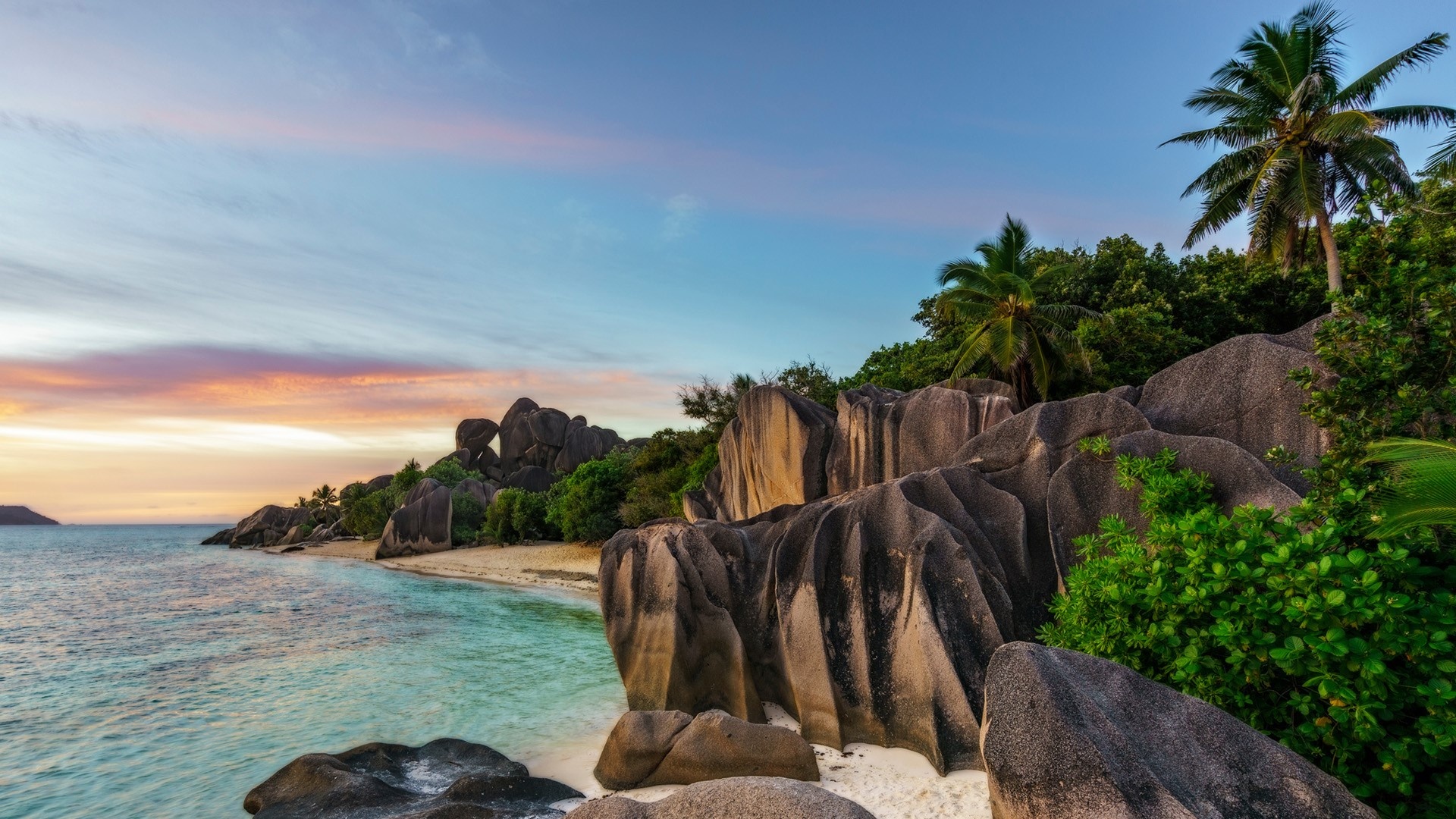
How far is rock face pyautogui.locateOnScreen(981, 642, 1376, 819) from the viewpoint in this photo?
4.00 metres

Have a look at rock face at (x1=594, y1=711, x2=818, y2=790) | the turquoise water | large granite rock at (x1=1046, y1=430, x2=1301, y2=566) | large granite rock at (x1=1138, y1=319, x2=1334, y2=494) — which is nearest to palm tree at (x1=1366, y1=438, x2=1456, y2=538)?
large granite rock at (x1=1046, y1=430, x2=1301, y2=566)

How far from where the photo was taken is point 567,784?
769cm

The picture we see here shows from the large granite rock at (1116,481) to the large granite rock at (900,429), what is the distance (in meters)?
3.96

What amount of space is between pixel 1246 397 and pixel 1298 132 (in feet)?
47.5

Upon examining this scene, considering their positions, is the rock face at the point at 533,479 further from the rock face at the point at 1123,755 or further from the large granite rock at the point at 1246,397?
the rock face at the point at 1123,755

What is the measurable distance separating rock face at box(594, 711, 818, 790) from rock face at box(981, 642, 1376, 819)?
9.53ft

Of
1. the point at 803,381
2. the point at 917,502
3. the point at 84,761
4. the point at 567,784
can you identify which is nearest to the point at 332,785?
the point at 567,784

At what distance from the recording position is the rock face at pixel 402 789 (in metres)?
6.87

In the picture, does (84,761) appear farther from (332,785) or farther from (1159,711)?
(1159,711)

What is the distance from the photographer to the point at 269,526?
236 ft

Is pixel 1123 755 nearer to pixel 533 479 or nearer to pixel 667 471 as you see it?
pixel 667 471

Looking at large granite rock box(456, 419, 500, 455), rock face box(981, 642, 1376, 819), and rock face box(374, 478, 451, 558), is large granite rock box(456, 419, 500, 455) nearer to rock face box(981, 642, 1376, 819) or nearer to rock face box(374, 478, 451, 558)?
rock face box(374, 478, 451, 558)

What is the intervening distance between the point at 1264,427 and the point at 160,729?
652 inches

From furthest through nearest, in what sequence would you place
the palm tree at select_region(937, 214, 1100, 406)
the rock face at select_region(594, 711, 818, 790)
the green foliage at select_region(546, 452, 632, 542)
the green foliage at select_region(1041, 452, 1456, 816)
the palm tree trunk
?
the green foliage at select_region(546, 452, 632, 542) → the palm tree at select_region(937, 214, 1100, 406) → the palm tree trunk → the rock face at select_region(594, 711, 818, 790) → the green foliage at select_region(1041, 452, 1456, 816)
